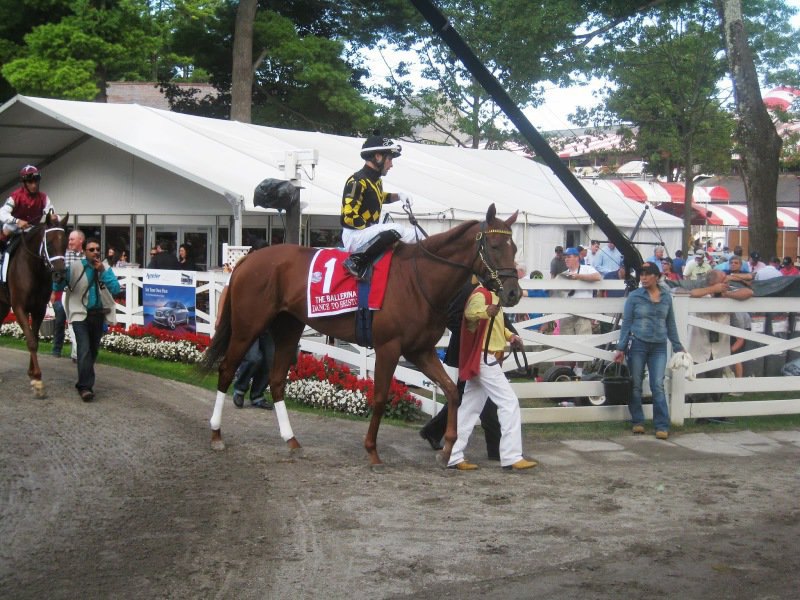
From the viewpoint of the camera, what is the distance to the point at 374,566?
5.89 meters

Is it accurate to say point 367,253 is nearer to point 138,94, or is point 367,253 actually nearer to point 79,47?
point 79,47

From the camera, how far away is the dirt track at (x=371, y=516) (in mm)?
5605

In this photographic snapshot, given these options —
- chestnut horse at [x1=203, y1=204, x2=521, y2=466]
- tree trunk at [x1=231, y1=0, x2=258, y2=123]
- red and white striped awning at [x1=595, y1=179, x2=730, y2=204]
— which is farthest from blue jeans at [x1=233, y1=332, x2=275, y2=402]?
red and white striped awning at [x1=595, y1=179, x2=730, y2=204]

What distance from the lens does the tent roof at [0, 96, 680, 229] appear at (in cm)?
1867

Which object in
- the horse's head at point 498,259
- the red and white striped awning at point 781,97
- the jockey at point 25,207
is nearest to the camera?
the horse's head at point 498,259

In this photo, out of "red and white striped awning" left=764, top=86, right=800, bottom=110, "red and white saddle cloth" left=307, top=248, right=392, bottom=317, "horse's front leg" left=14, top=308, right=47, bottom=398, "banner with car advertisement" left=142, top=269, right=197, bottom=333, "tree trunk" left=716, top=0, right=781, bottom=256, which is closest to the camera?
"red and white saddle cloth" left=307, top=248, right=392, bottom=317

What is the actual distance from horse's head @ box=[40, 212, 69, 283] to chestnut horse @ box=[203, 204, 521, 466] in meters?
2.71

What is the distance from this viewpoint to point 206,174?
18.0 meters

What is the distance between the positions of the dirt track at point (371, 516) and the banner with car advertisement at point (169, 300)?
5.99 meters

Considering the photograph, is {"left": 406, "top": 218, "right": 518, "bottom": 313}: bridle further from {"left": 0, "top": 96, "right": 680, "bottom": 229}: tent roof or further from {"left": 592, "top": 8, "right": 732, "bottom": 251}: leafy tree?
{"left": 592, "top": 8, "right": 732, "bottom": 251}: leafy tree

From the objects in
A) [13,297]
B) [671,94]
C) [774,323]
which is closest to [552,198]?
[671,94]

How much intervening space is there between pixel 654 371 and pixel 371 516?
4.58 m

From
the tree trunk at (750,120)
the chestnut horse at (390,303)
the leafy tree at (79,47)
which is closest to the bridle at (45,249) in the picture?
the chestnut horse at (390,303)

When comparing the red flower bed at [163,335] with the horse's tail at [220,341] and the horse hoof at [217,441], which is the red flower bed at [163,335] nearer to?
the horse's tail at [220,341]
